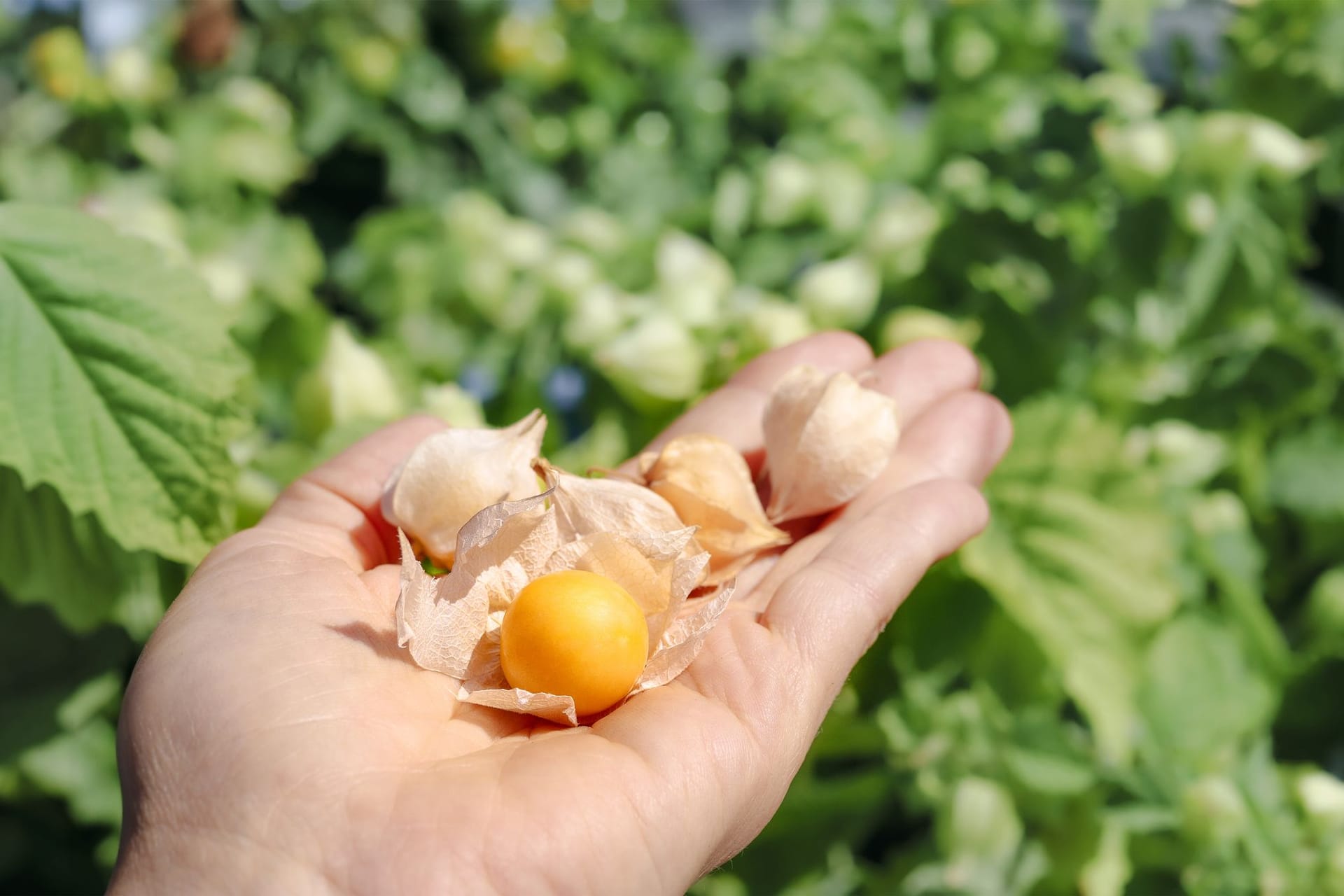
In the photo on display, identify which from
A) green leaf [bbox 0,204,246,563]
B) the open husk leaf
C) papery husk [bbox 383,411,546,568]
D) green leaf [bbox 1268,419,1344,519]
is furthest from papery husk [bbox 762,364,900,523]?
green leaf [bbox 1268,419,1344,519]

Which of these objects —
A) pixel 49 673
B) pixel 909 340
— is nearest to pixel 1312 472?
pixel 909 340

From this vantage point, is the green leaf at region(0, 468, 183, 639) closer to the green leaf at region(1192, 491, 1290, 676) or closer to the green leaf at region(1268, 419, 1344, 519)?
the green leaf at region(1192, 491, 1290, 676)

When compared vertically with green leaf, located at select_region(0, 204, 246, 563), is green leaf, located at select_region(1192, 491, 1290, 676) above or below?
below

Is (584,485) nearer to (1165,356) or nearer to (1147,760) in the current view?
(1147,760)

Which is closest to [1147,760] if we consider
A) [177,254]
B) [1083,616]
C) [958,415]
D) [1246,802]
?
[1246,802]

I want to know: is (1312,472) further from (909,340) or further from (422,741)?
(422,741)

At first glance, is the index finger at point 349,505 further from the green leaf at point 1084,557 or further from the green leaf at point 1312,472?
the green leaf at point 1312,472
